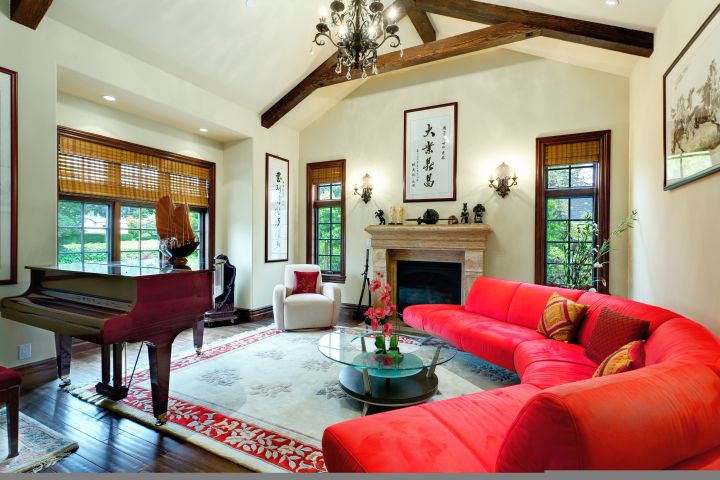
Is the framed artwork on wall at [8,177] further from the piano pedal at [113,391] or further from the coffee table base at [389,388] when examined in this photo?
the coffee table base at [389,388]

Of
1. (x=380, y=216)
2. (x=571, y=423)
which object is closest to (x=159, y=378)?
(x=571, y=423)

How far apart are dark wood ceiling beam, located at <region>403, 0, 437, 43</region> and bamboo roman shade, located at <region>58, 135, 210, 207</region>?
141 inches

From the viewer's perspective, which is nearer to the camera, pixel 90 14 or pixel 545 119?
pixel 90 14

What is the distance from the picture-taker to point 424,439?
1.43 meters

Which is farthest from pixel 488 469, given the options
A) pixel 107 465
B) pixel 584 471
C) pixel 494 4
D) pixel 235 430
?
pixel 494 4

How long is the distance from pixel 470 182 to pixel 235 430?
4.16m

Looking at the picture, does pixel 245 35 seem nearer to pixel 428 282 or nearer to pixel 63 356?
pixel 63 356

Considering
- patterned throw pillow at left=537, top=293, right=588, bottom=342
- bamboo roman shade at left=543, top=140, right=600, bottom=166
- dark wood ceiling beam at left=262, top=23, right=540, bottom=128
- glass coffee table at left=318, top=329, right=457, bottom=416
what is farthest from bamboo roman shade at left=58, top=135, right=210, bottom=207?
bamboo roman shade at left=543, top=140, right=600, bottom=166

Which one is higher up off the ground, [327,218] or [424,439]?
[327,218]

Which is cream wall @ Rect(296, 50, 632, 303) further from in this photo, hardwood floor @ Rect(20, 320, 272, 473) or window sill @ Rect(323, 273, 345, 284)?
hardwood floor @ Rect(20, 320, 272, 473)

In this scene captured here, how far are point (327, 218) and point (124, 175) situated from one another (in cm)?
297

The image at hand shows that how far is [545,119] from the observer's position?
15.2ft

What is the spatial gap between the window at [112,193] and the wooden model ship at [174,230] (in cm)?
80

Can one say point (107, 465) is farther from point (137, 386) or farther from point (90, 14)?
point (90, 14)
